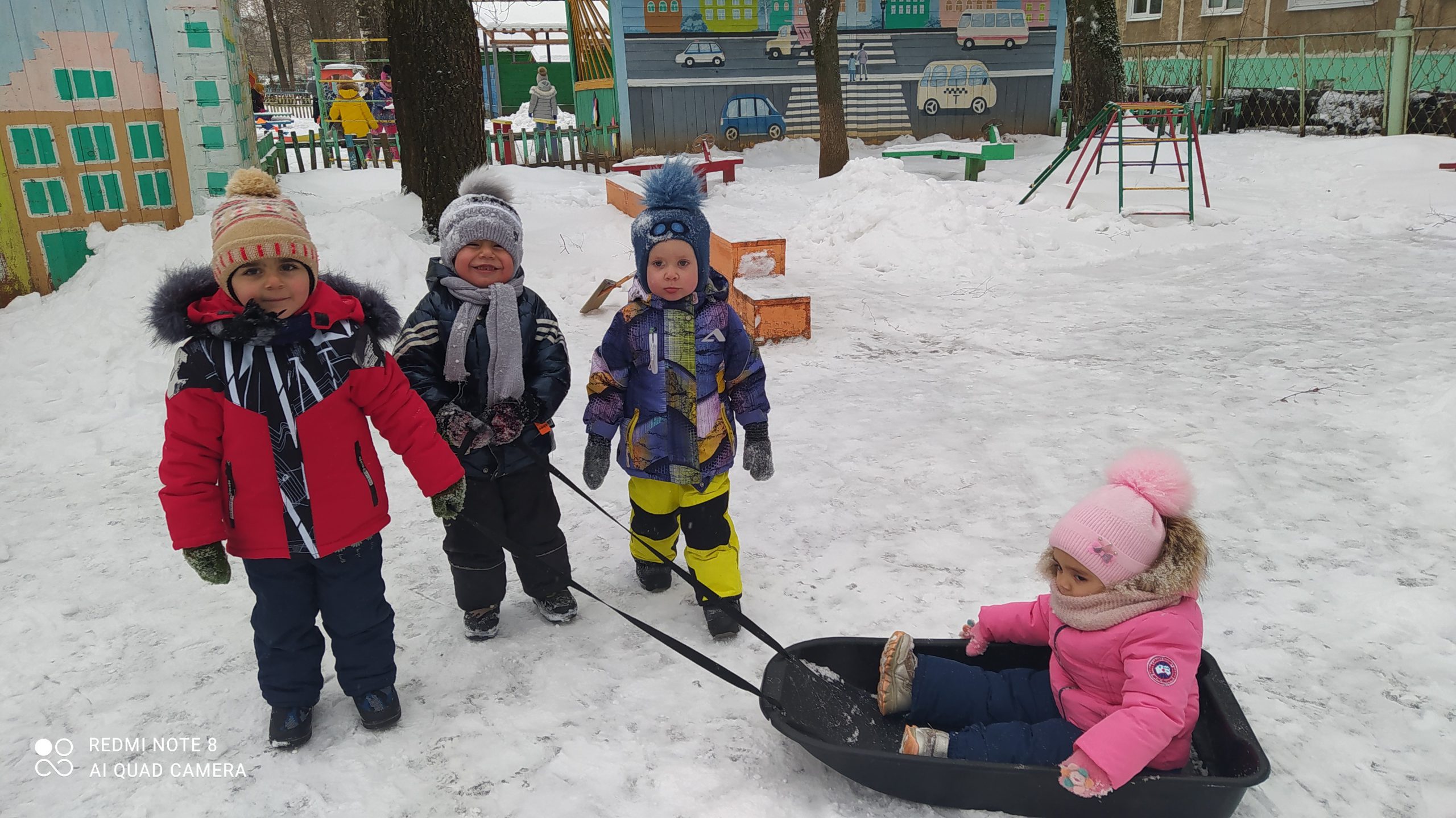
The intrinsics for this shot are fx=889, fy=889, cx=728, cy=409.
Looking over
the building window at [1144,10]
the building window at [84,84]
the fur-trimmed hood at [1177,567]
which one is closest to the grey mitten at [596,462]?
the fur-trimmed hood at [1177,567]

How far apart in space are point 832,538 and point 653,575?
80cm

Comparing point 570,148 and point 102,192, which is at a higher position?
point 570,148

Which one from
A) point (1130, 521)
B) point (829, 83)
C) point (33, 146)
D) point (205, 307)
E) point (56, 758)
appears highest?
point (829, 83)

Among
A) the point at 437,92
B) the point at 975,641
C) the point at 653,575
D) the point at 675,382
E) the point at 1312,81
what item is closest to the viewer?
the point at 975,641

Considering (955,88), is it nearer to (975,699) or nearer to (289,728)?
(975,699)

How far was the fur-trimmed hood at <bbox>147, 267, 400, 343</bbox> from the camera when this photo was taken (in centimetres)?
227

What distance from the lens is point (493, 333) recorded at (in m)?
2.84

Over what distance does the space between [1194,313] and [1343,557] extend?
12.1ft

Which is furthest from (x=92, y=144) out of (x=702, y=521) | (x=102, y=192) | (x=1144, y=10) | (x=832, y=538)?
(x=1144, y=10)

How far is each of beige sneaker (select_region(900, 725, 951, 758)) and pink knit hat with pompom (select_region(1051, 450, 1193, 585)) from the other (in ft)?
1.93

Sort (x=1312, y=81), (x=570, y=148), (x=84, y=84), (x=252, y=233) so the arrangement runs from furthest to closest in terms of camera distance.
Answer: (x=1312, y=81)
(x=570, y=148)
(x=84, y=84)
(x=252, y=233)

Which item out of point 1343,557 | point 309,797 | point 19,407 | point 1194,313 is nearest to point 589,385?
point 309,797

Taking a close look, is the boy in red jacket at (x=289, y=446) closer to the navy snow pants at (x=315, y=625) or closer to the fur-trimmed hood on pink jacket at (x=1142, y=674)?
the navy snow pants at (x=315, y=625)

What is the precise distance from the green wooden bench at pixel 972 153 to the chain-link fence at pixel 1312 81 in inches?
256
